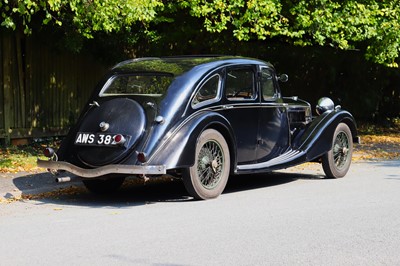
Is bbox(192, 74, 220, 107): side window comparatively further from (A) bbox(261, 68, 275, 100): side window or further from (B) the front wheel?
(B) the front wheel

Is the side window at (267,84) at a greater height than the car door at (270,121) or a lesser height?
greater

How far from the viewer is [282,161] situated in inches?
425

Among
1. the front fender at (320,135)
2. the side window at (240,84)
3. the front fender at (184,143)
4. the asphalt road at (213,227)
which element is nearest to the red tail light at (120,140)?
the front fender at (184,143)

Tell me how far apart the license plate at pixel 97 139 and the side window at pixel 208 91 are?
1.16m

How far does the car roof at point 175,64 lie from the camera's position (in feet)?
32.9

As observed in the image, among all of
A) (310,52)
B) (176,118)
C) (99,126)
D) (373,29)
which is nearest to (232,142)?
(176,118)

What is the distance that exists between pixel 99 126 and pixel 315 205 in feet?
9.30

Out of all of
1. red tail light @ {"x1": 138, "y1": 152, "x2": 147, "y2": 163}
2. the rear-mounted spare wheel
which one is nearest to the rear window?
the rear-mounted spare wheel

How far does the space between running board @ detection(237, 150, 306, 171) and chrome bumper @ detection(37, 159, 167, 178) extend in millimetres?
1628

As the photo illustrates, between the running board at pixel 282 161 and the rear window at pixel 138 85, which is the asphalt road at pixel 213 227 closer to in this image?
the running board at pixel 282 161

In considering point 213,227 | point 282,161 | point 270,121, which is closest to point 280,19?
point 270,121

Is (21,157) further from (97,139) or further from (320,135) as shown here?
(320,135)

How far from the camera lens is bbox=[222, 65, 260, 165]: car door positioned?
1013cm

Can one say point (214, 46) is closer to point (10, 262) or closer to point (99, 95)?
point (99, 95)
